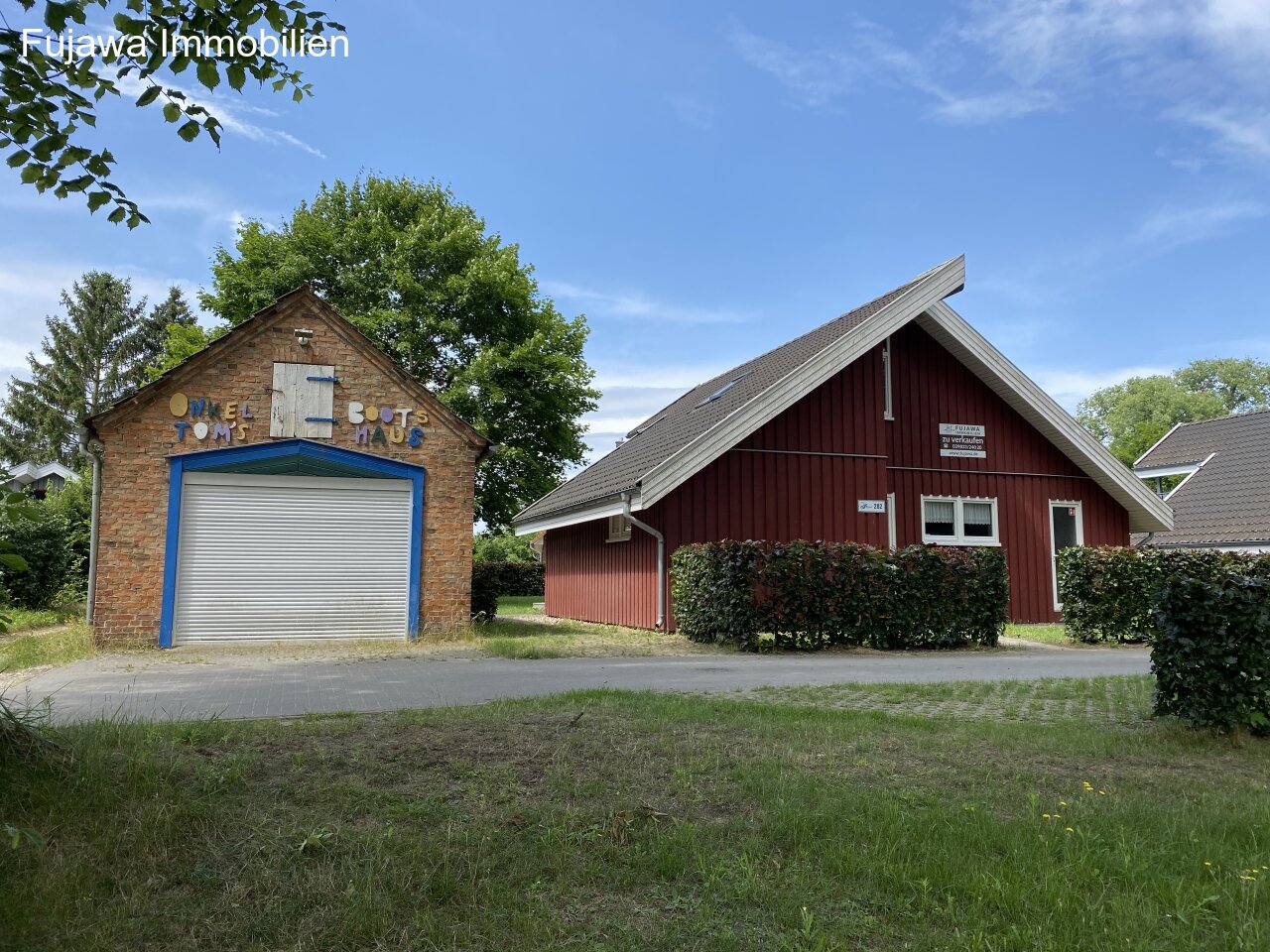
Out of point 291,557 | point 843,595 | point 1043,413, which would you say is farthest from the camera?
point 1043,413

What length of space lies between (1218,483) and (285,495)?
25606 millimetres

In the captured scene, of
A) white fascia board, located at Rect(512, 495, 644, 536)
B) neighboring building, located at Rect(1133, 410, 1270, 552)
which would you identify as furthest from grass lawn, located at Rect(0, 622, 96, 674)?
neighboring building, located at Rect(1133, 410, 1270, 552)

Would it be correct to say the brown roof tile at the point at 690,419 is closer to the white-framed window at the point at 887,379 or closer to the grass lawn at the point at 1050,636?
the white-framed window at the point at 887,379

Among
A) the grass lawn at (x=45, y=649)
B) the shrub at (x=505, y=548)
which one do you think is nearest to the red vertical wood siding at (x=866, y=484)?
the grass lawn at (x=45, y=649)

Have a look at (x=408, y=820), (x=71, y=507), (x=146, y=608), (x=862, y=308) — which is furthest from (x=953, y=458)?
(x=71, y=507)

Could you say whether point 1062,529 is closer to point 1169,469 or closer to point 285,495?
point 1169,469

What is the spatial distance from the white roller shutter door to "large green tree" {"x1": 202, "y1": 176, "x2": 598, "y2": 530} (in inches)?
720

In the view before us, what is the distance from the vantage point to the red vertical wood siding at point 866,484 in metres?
17.5

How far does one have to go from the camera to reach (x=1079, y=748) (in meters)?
6.18

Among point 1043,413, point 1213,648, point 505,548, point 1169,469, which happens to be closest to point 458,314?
point 505,548

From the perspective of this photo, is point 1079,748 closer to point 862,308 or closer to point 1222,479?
point 862,308

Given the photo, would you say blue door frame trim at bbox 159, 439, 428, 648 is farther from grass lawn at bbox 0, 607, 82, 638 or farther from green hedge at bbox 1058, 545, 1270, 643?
green hedge at bbox 1058, 545, 1270, 643

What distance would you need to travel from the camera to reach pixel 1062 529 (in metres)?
20.3

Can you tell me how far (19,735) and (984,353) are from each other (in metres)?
18.3
